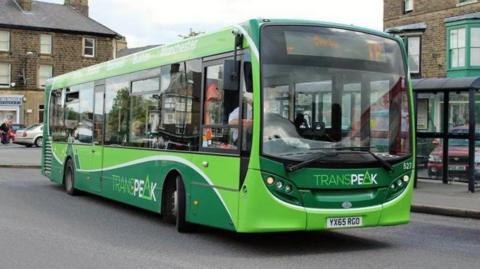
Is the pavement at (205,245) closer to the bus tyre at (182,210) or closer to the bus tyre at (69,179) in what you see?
the bus tyre at (182,210)

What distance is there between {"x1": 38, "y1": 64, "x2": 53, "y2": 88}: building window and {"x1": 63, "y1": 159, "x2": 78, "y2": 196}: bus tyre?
Result: 44191mm

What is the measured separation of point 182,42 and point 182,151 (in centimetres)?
171

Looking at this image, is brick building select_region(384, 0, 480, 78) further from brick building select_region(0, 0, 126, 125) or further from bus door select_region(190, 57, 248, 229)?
brick building select_region(0, 0, 126, 125)

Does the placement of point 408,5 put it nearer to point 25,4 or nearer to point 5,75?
point 5,75

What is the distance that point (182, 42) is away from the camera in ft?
32.4

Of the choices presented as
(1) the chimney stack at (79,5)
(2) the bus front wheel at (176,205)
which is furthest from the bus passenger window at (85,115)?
(1) the chimney stack at (79,5)

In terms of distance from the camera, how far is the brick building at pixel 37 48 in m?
55.7

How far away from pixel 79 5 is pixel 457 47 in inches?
1658

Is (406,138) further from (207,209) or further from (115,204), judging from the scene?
(115,204)

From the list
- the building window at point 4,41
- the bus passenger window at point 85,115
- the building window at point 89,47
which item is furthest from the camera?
the building window at point 89,47

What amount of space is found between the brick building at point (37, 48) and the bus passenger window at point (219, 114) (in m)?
50.0

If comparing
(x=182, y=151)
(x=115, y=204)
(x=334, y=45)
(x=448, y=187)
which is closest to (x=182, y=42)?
(x=182, y=151)

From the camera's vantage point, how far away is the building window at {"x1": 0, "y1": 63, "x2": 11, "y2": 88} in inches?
2192

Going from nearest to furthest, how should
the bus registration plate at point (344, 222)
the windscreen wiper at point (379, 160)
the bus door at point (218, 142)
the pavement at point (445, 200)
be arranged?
the bus registration plate at point (344, 222) < the bus door at point (218, 142) < the windscreen wiper at point (379, 160) < the pavement at point (445, 200)
